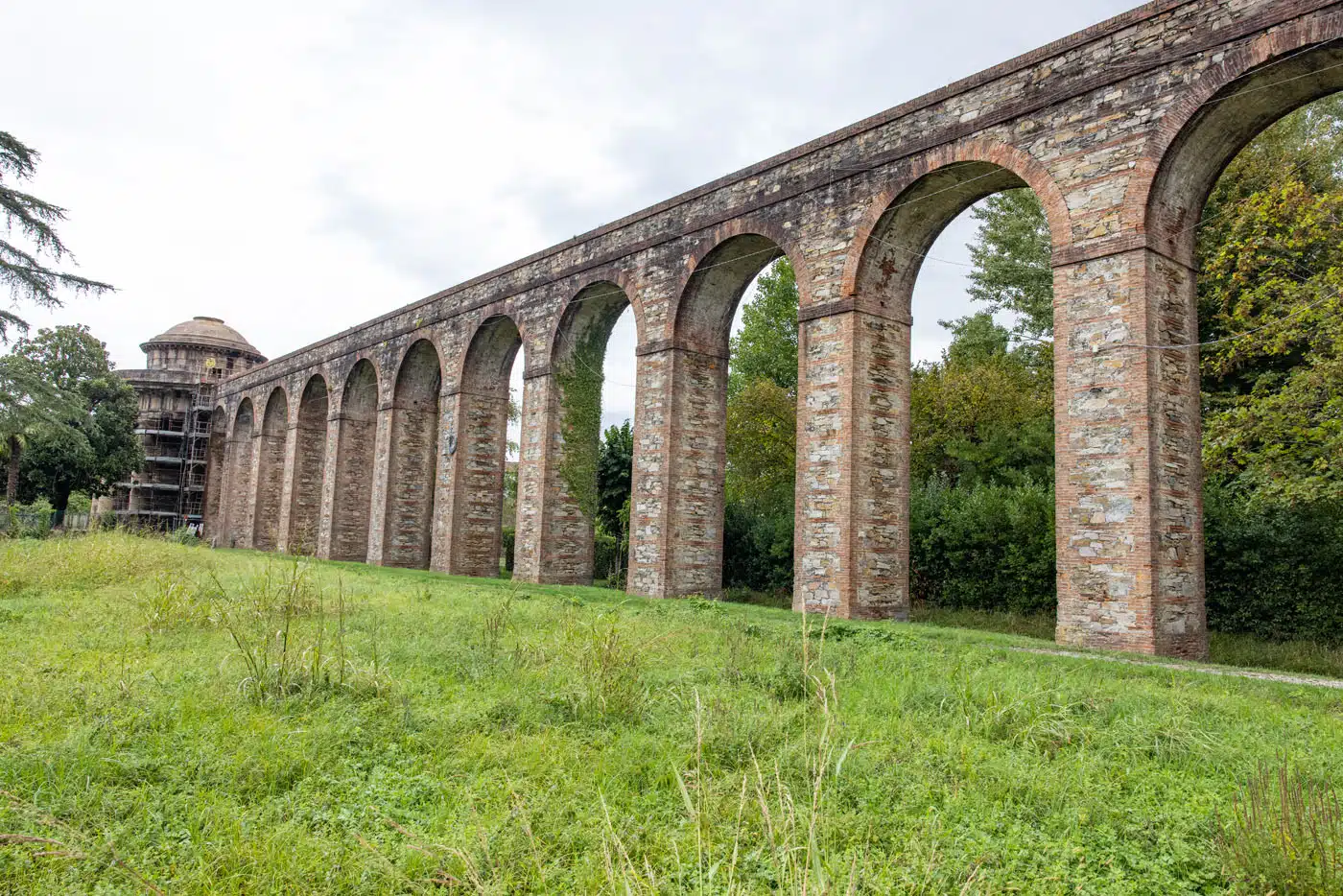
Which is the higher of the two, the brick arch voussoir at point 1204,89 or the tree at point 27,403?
the brick arch voussoir at point 1204,89

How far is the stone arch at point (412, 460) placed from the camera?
24.8m

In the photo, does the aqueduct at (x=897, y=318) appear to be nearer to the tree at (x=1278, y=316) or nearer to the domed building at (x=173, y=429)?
the tree at (x=1278, y=316)

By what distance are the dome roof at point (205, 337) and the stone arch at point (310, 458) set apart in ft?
62.9

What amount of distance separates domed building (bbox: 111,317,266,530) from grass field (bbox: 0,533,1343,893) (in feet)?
128

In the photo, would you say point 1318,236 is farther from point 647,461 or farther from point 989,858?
point 989,858

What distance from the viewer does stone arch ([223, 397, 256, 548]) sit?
116 ft

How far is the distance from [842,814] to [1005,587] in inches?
476

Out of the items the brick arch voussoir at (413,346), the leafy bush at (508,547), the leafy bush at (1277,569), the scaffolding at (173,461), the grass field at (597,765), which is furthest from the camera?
the scaffolding at (173,461)

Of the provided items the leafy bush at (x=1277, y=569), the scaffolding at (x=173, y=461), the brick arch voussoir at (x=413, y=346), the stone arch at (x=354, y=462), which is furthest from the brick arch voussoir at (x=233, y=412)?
the leafy bush at (x=1277, y=569)

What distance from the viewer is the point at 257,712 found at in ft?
16.0

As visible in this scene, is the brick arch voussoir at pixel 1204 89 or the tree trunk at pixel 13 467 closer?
the brick arch voussoir at pixel 1204 89

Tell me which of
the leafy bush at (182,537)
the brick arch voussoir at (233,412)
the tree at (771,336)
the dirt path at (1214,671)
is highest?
the tree at (771,336)

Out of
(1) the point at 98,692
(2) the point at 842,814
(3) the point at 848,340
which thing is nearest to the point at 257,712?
(1) the point at 98,692

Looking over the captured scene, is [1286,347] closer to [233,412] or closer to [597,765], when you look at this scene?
[597,765]
